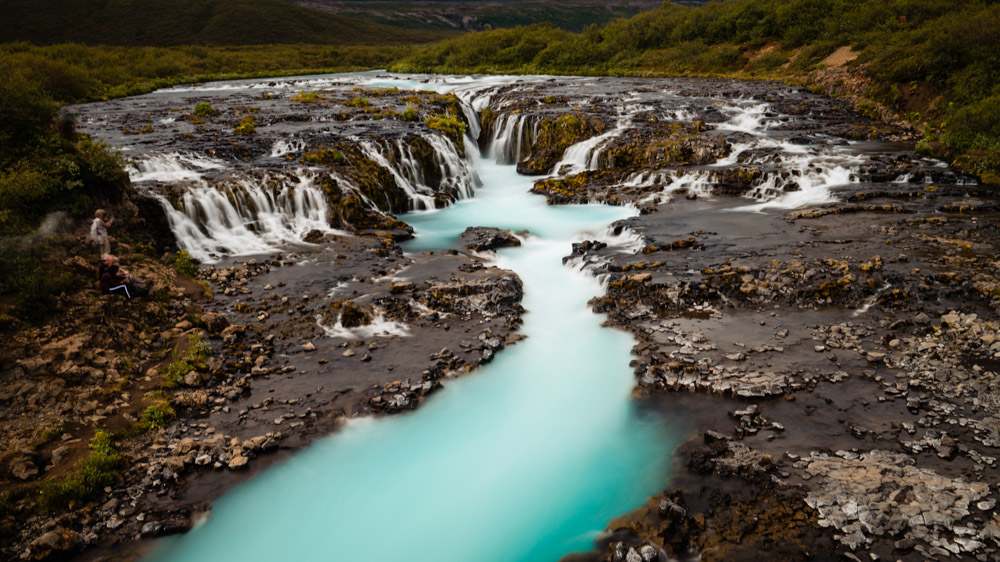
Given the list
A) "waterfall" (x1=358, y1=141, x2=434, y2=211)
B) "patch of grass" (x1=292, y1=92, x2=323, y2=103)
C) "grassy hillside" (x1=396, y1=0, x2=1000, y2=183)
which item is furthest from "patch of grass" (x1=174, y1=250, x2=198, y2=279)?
"grassy hillside" (x1=396, y1=0, x2=1000, y2=183)

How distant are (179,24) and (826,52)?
6275 inches

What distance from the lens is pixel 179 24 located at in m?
136

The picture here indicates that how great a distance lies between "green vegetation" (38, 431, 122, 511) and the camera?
6.93m

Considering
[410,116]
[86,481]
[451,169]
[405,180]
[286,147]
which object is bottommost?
[86,481]

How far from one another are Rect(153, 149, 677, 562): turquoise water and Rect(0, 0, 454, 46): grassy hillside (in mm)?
133517

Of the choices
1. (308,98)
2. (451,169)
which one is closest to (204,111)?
(308,98)

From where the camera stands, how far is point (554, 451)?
28.6 feet

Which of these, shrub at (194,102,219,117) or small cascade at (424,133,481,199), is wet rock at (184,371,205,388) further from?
shrub at (194,102,219,117)

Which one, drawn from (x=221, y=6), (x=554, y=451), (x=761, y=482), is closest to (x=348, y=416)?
(x=554, y=451)

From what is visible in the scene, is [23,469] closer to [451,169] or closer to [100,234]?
[100,234]

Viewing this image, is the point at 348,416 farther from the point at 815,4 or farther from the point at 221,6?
the point at 221,6

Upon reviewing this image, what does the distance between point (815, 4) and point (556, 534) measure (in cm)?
5782

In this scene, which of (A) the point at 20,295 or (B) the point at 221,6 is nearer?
(A) the point at 20,295

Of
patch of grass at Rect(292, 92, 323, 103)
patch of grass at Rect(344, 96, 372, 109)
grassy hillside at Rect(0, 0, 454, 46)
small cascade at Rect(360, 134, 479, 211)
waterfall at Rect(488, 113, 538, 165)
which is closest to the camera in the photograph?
small cascade at Rect(360, 134, 479, 211)
